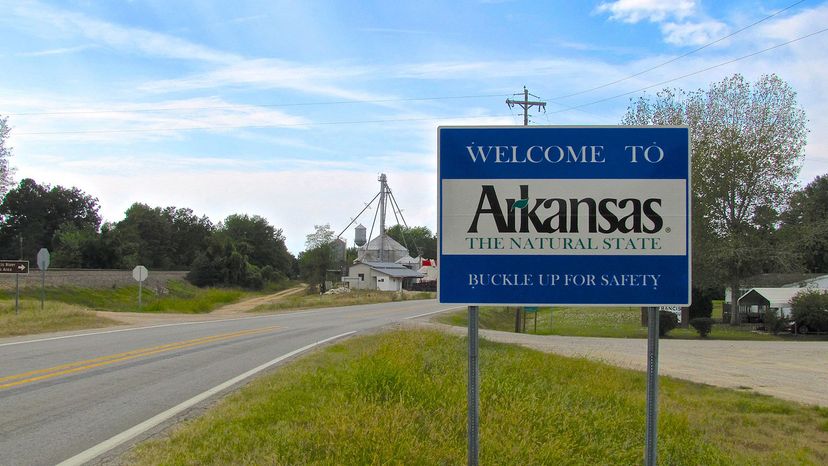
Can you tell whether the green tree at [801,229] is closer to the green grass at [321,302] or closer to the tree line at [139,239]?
the green grass at [321,302]

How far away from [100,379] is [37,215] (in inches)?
3759

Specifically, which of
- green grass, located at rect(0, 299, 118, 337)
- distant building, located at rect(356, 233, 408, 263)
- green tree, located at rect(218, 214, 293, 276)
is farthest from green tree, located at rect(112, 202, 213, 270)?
green grass, located at rect(0, 299, 118, 337)

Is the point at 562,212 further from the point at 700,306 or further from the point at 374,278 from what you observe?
the point at 374,278

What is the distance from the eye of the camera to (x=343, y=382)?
8.21m

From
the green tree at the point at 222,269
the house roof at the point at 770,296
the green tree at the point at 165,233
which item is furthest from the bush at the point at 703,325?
the green tree at the point at 165,233

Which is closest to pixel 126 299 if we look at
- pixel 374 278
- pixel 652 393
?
pixel 374 278

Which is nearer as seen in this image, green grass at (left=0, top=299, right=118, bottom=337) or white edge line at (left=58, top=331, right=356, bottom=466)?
white edge line at (left=58, top=331, right=356, bottom=466)

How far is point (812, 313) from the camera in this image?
35.5m

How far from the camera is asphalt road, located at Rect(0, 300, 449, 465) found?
696 centimetres

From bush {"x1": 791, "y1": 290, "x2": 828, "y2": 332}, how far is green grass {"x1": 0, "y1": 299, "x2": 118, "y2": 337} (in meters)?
32.5

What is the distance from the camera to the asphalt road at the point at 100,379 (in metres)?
6.96

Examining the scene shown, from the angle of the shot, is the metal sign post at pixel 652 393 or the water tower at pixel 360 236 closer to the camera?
the metal sign post at pixel 652 393

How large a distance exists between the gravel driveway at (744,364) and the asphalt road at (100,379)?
8.17 m

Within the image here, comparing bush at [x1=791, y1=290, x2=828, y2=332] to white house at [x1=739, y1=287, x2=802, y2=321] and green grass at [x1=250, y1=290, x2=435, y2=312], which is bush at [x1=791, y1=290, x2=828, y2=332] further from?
green grass at [x1=250, y1=290, x2=435, y2=312]
